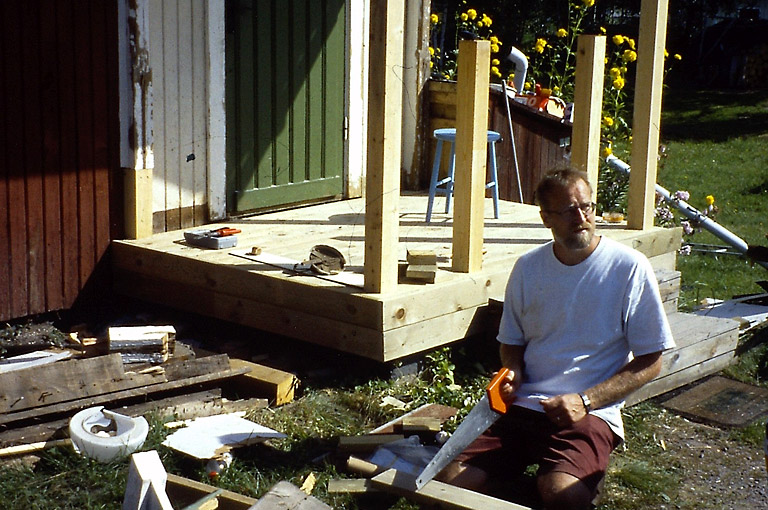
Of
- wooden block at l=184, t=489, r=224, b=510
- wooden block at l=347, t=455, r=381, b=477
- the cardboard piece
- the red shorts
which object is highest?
the red shorts

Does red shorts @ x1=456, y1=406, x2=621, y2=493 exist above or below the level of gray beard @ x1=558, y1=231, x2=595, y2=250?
below

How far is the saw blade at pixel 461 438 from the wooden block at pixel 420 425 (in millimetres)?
756

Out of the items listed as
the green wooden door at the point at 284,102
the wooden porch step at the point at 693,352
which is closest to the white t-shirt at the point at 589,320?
the wooden porch step at the point at 693,352

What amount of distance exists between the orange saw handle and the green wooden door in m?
3.80

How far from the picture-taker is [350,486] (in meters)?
4.41

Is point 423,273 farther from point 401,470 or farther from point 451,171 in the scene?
point 451,171

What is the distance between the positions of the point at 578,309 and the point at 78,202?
138 inches

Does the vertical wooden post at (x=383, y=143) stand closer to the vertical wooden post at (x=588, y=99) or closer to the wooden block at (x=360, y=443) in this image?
the wooden block at (x=360, y=443)

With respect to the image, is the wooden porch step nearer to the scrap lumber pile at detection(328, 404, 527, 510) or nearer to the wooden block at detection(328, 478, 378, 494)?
the scrap lumber pile at detection(328, 404, 527, 510)

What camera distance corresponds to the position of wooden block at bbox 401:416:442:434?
5.03m

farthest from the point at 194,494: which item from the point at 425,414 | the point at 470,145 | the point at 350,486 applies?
the point at 470,145

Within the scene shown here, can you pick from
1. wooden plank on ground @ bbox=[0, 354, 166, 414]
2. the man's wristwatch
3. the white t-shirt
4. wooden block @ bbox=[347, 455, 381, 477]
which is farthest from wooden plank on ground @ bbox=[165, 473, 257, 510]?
the man's wristwatch

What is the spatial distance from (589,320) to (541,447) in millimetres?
527

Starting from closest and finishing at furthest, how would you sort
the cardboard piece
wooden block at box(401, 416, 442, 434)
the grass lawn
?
the cardboard piece → wooden block at box(401, 416, 442, 434) → the grass lawn
